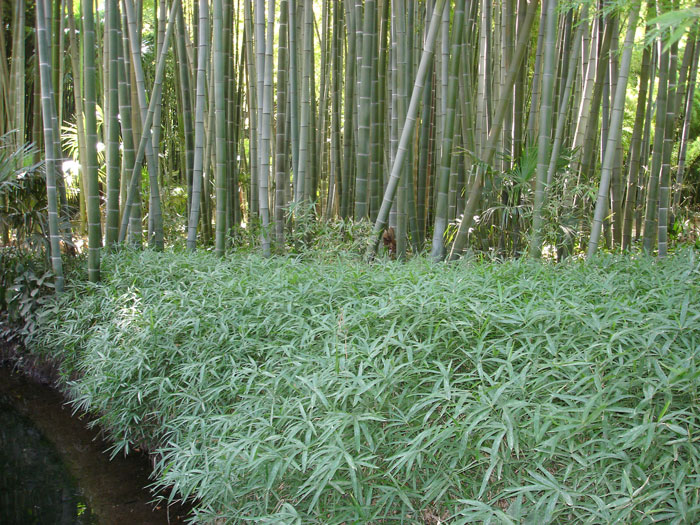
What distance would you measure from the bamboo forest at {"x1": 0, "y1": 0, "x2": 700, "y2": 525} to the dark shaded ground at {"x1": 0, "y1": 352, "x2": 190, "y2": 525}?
0.03 metres

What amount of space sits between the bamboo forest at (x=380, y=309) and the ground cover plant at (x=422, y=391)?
1cm

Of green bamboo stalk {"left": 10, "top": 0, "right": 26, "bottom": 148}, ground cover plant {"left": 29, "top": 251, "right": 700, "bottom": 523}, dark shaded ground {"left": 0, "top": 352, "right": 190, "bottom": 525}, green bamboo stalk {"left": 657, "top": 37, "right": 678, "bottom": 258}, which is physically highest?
green bamboo stalk {"left": 10, "top": 0, "right": 26, "bottom": 148}

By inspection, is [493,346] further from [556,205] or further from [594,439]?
[556,205]

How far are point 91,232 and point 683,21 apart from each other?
297 cm

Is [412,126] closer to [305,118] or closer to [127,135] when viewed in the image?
[305,118]

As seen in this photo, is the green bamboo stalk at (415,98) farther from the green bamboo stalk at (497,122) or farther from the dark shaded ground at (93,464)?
the dark shaded ground at (93,464)

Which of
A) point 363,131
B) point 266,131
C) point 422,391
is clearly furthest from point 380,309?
point 266,131

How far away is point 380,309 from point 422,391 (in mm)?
418

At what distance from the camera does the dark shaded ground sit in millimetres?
2299

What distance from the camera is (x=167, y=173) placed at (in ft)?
21.2

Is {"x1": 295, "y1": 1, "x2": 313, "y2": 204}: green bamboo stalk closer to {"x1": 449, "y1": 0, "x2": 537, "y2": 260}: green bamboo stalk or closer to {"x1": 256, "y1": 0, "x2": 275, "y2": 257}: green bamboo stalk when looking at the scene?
{"x1": 256, "y1": 0, "x2": 275, "y2": 257}: green bamboo stalk

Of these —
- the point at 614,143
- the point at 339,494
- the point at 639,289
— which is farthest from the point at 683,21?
the point at 614,143

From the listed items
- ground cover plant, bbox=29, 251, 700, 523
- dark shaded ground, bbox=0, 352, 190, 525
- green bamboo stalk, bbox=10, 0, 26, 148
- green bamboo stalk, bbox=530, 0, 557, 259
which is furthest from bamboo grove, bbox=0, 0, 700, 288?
ground cover plant, bbox=29, 251, 700, 523

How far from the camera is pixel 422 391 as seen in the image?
6.00 feet
